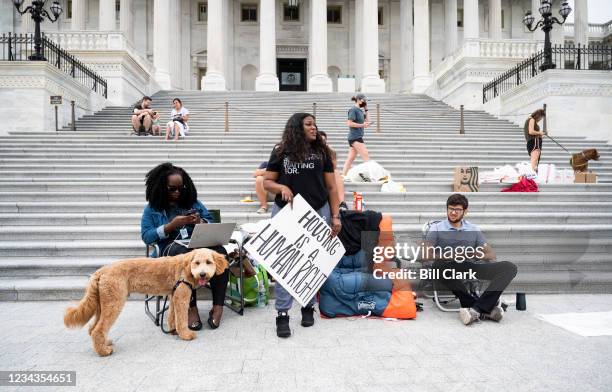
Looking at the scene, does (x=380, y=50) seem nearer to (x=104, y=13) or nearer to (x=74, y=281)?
(x=104, y=13)

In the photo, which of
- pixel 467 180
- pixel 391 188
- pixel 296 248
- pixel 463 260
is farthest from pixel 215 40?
pixel 463 260

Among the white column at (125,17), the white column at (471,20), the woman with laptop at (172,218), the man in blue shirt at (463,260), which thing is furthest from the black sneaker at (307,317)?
the white column at (125,17)

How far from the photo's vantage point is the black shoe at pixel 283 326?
4.05m

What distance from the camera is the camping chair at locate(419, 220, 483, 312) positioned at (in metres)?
4.82

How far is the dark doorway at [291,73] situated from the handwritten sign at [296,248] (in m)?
31.8

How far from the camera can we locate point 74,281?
569 cm

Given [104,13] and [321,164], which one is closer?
[321,164]

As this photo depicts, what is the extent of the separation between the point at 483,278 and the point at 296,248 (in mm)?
2101

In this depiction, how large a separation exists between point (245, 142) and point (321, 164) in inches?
311

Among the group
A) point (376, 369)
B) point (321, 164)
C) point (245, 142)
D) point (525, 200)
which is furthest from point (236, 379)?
point (245, 142)

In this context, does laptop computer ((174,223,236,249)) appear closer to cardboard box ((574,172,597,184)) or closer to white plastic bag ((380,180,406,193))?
white plastic bag ((380,180,406,193))

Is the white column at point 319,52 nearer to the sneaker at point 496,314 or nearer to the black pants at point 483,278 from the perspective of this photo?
the black pants at point 483,278

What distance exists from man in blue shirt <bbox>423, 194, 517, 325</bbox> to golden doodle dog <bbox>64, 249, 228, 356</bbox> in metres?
2.39

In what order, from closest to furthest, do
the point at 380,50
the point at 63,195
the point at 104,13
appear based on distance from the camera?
1. the point at 63,195
2. the point at 104,13
3. the point at 380,50
